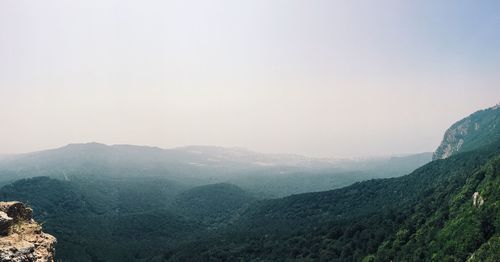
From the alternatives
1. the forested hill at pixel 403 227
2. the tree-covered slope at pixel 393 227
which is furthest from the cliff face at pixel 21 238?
the tree-covered slope at pixel 393 227

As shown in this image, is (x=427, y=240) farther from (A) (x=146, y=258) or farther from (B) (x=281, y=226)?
(A) (x=146, y=258)

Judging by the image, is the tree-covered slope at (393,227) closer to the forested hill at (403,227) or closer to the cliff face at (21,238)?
the forested hill at (403,227)

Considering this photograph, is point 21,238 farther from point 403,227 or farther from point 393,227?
point 393,227

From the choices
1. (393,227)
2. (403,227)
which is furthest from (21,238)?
(393,227)

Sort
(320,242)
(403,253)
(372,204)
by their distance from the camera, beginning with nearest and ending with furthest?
1. (403,253)
2. (320,242)
3. (372,204)

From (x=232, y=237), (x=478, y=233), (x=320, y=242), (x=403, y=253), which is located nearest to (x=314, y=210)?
(x=232, y=237)

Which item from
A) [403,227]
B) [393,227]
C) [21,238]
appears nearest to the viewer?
[21,238]

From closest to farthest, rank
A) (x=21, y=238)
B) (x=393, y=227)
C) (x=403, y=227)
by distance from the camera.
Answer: (x=21, y=238) → (x=403, y=227) → (x=393, y=227)
